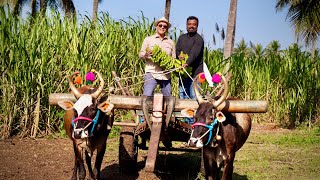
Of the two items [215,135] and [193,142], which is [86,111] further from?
[215,135]

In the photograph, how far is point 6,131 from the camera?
7945 mm

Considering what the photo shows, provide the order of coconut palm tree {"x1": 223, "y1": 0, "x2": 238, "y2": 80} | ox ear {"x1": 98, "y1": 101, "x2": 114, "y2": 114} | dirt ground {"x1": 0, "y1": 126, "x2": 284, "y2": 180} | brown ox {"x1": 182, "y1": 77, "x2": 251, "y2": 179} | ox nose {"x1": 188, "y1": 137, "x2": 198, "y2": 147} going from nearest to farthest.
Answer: ox nose {"x1": 188, "y1": 137, "x2": 198, "y2": 147} < brown ox {"x1": 182, "y1": 77, "x2": 251, "y2": 179} < ox ear {"x1": 98, "y1": 101, "x2": 114, "y2": 114} < dirt ground {"x1": 0, "y1": 126, "x2": 284, "y2": 180} < coconut palm tree {"x1": 223, "y1": 0, "x2": 238, "y2": 80}

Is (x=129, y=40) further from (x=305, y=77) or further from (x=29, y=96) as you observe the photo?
(x=305, y=77)

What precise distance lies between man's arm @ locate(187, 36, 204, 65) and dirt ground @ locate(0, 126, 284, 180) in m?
1.68

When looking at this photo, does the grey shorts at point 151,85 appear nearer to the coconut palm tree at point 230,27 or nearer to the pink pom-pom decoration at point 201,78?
the pink pom-pom decoration at point 201,78

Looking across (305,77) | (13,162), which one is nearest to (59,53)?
(13,162)

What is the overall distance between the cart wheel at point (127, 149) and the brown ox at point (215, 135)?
1.36 metres

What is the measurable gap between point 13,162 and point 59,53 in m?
2.80

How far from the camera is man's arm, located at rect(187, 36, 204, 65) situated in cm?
632

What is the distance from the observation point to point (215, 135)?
4.45 meters

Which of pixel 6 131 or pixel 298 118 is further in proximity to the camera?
pixel 298 118

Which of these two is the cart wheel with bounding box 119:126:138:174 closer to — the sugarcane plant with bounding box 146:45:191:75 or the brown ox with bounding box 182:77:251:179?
the sugarcane plant with bounding box 146:45:191:75

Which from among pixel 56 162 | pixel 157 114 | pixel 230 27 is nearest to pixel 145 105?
pixel 157 114

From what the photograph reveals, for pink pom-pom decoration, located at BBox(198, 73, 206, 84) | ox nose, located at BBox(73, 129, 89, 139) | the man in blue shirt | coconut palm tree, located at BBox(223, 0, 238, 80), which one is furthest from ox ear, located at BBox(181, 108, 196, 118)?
coconut palm tree, located at BBox(223, 0, 238, 80)
